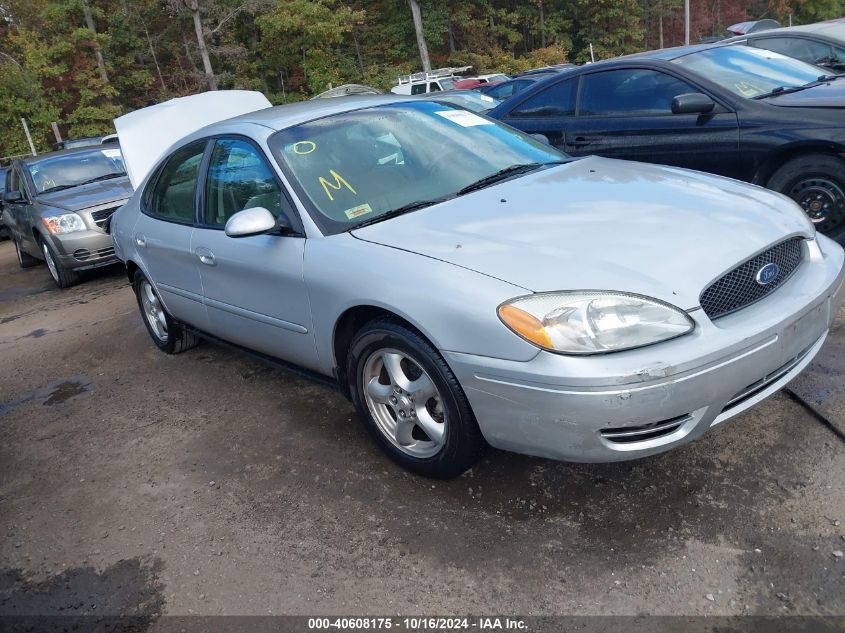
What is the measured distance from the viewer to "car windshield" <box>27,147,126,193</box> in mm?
9320

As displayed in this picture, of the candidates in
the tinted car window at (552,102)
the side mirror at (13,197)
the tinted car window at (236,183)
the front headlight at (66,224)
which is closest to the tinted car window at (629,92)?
the tinted car window at (552,102)

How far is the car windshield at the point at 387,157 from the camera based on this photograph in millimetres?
3277

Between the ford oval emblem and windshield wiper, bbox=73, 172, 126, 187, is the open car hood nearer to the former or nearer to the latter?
windshield wiper, bbox=73, 172, 126, 187

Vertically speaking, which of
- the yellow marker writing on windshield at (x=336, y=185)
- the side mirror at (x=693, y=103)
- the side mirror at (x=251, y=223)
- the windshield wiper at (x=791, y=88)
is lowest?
the windshield wiper at (x=791, y=88)

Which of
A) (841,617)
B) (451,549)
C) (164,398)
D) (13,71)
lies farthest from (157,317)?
(13,71)

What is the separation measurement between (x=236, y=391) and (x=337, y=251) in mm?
1696

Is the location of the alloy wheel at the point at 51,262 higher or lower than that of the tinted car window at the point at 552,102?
lower

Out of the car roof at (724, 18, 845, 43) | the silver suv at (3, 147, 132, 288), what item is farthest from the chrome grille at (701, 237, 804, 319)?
the car roof at (724, 18, 845, 43)

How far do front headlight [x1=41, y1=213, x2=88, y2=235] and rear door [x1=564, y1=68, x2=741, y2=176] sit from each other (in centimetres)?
560

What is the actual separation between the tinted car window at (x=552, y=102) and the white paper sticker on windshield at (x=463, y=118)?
2365mm

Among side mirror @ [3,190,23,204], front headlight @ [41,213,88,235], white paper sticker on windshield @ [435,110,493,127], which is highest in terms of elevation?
white paper sticker on windshield @ [435,110,493,127]

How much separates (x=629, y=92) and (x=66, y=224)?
6.33m

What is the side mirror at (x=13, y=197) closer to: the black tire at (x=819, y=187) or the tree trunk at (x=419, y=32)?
the black tire at (x=819, y=187)

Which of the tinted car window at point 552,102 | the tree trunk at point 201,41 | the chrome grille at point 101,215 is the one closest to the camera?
the tinted car window at point 552,102
